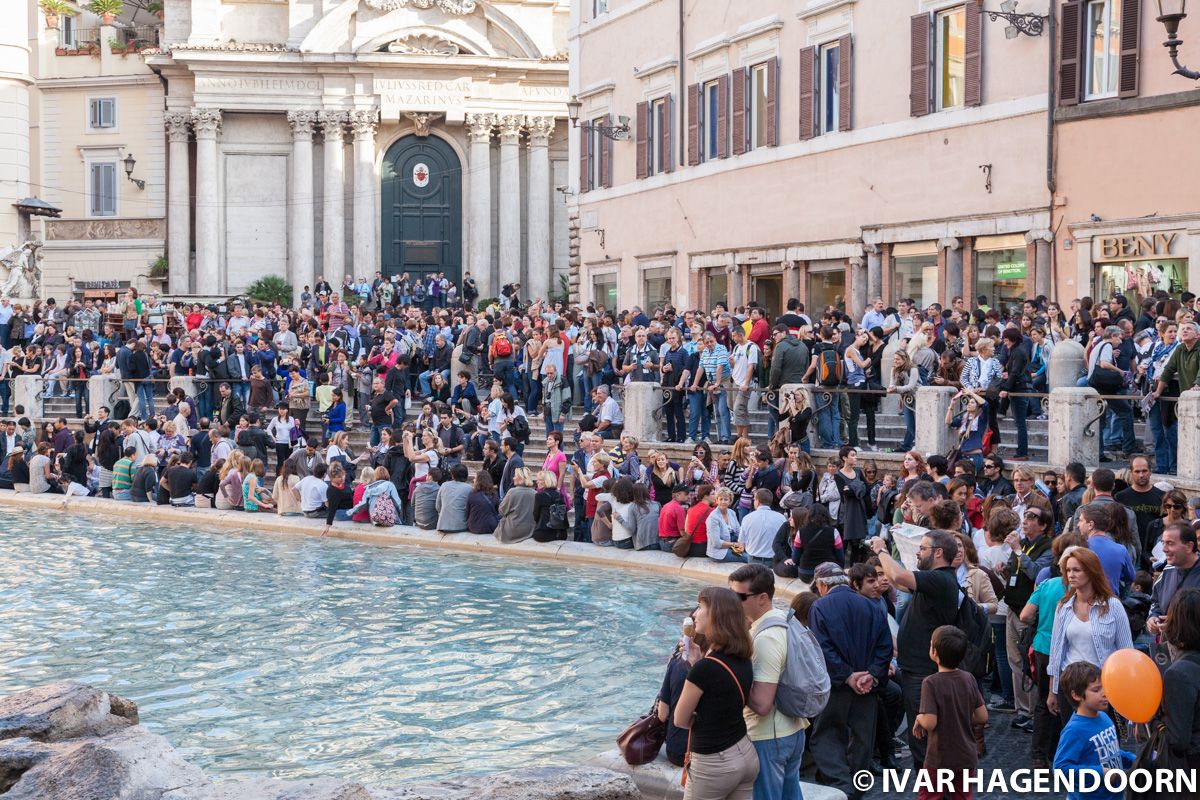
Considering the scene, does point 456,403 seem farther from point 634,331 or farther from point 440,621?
point 440,621

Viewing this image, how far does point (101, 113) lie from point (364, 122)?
8376 mm

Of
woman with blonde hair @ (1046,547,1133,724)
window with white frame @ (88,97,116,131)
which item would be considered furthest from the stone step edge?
window with white frame @ (88,97,116,131)

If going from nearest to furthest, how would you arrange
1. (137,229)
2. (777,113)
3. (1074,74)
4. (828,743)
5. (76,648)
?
(828,743), (76,648), (1074,74), (777,113), (137,229)

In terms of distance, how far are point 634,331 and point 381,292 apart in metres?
19.9

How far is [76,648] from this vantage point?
1459cm

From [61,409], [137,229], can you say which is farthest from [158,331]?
[137,229]

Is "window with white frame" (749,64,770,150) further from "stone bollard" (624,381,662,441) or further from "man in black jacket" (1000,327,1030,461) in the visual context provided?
"man in black jacket" (1000,327,1030,461)

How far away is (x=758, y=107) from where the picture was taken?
2834 cm

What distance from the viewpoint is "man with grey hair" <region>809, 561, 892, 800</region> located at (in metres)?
9.20

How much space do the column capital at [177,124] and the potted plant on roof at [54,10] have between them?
499 cm

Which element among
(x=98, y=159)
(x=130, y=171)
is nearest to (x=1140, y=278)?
(x=130, y=171)

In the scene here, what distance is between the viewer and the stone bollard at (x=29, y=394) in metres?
31.1

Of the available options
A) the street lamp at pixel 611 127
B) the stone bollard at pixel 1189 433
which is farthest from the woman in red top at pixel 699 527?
the street lamp at pixel 611 127

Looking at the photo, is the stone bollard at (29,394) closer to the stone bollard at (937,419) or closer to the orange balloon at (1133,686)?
the stone bollard at (937,419)
